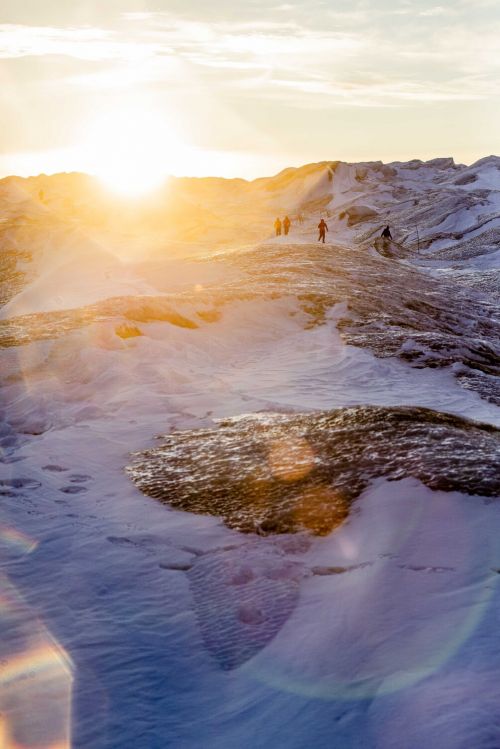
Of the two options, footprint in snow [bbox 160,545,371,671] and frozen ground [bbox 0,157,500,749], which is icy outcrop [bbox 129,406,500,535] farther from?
footprint in snow [bbox 160,545,371,671]

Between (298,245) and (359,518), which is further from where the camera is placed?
(298,245)

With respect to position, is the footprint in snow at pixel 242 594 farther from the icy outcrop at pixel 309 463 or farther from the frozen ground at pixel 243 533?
the icy outcrop at pixel 309 463

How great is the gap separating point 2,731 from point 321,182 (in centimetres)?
11654

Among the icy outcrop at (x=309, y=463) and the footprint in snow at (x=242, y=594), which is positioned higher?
the icy outcrop at (x=309, y=463)

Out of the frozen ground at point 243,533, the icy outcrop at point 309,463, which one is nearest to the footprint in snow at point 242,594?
the frozen ground at point 243,533

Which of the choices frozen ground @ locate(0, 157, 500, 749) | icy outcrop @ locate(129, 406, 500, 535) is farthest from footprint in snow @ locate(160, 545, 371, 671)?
icy outcrop @ locate(129, 406, 500, 535)

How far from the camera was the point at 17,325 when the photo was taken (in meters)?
18.0

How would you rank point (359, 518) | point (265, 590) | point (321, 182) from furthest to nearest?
point (321, 182) < point (359, 518) < point (265, 590)

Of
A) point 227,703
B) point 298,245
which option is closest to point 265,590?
point 227,703

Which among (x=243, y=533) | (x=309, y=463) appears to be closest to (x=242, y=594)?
(x=243, y=533)

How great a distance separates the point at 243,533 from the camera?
25.1ft

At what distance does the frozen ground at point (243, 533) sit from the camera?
16.8ft

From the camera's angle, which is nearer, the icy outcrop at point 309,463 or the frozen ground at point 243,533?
the frozen ground at point 243,533

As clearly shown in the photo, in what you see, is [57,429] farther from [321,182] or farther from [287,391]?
[321,182]
